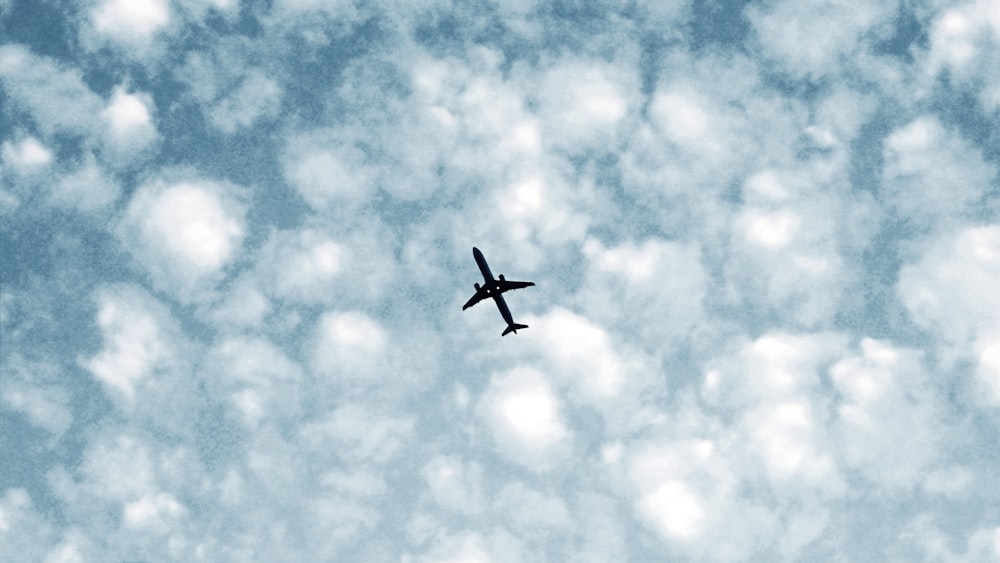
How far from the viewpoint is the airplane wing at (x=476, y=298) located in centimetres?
14050

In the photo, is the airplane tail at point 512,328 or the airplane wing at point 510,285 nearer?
the airplane wing at point 510,285

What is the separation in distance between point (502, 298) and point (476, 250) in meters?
8.84

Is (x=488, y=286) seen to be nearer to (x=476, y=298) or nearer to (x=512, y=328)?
(x=476, y=298)

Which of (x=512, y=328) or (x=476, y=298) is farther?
(x=512, y=328)

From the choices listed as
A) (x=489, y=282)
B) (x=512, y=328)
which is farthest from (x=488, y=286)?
(x=512, y=328)

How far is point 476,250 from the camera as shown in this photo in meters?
143

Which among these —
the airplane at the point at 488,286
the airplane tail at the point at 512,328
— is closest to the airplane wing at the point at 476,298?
the airplane at the point at 488,286

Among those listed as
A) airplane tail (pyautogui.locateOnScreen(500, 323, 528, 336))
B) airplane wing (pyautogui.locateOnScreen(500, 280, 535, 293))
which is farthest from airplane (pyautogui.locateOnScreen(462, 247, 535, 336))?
airplane tail (pyautogui.locateOnScreen(500, 323, 528, 336))

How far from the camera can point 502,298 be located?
14375 centimetres

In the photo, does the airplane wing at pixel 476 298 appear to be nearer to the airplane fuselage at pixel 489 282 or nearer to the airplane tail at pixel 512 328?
the airplane fuselage at pixel 489 282

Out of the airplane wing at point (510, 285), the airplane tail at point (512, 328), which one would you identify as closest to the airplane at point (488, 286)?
the airplane wing at point (510, 285)

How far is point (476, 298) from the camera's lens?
141m

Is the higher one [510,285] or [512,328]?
[512,328]

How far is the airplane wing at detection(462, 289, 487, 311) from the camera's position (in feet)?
461
